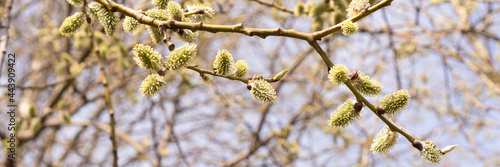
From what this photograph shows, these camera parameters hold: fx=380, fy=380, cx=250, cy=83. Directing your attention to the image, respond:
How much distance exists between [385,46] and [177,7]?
301 centimetres

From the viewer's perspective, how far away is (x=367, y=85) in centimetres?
116

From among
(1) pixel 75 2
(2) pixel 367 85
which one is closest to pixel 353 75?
(2) pixel 367 85

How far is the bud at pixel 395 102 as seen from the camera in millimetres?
1143

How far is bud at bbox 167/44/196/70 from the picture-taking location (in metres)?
1.11

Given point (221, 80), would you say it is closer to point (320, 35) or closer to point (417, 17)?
point (417, 17)

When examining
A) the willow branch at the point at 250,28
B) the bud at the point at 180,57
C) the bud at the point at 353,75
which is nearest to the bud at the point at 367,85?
the bud at the point at 353,75

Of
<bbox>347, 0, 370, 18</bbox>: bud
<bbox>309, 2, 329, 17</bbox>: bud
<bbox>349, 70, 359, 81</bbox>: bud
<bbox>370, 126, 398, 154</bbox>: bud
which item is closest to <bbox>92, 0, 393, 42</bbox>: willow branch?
<bbox>347, 0, 370, 18</bbox>: bud

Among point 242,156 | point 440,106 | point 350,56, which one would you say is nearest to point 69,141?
point 242,156

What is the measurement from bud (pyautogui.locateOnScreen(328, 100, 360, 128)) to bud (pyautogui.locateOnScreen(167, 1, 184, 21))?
23.4 inches

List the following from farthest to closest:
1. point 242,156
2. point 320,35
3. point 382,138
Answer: point 242,156 → point 382,138 → point 320,35

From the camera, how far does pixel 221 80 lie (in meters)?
5.30

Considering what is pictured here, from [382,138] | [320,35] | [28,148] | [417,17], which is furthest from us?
[28,148]

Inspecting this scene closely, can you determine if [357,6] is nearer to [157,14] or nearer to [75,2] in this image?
[157,14]

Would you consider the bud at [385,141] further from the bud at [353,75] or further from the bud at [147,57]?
the bud at [147,57]
